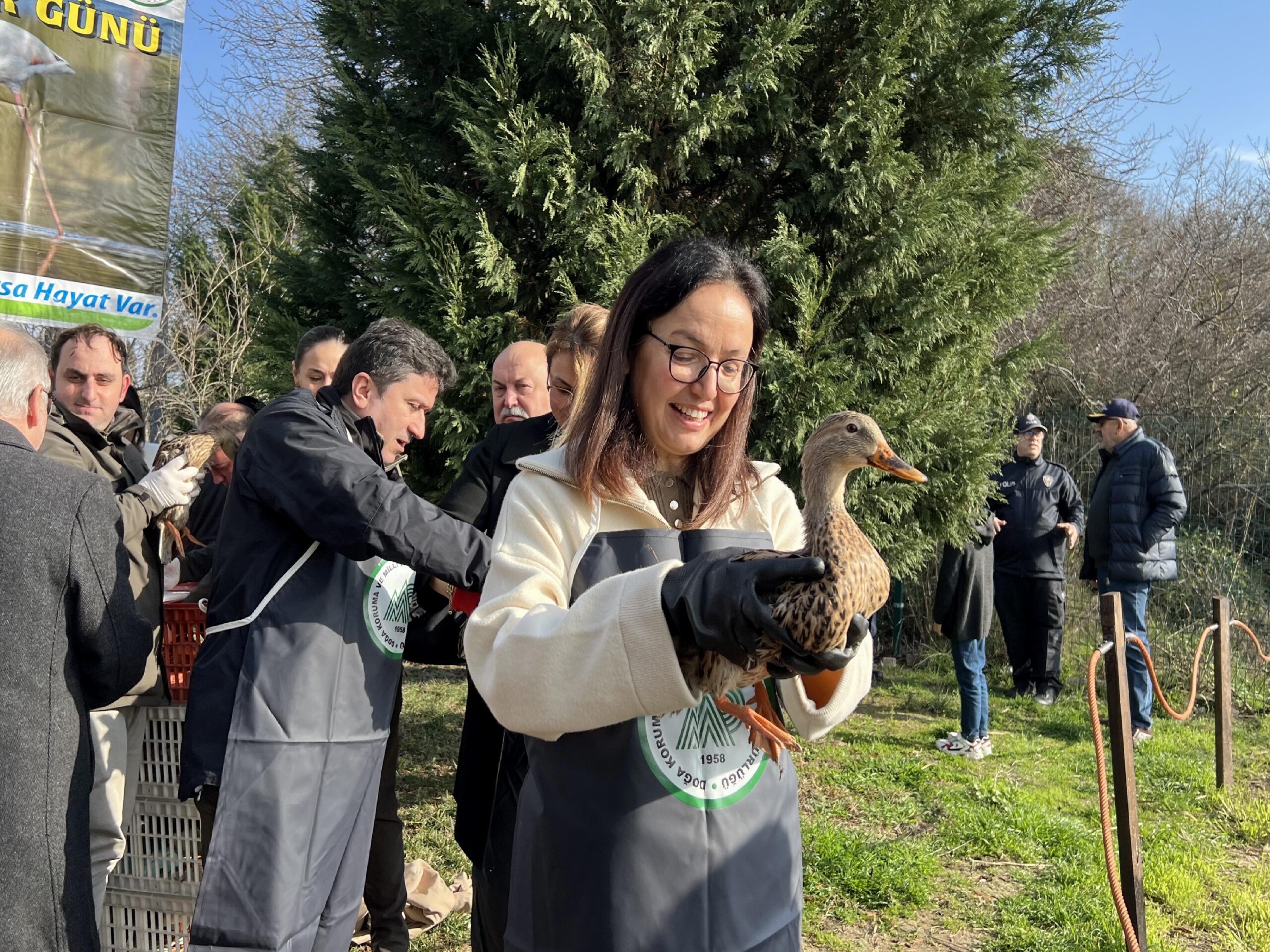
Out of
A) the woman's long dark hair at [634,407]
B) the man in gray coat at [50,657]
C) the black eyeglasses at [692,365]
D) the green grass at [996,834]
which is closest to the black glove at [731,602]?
the woman's long dark hair at [634,407]

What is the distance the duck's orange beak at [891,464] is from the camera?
2.12 metres

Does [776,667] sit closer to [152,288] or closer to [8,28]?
[152,288]

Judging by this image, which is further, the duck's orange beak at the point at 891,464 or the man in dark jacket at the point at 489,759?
the man in dark jacket at the point at 489,759

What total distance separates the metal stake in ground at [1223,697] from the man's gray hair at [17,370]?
22.8ft

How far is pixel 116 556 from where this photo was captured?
9.02 feet

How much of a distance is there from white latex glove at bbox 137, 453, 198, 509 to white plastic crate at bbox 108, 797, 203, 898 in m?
1.16

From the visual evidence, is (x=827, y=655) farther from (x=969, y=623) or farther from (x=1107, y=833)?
(x=969, y=623)

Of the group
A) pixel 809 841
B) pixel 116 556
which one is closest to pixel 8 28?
pixel 116 556

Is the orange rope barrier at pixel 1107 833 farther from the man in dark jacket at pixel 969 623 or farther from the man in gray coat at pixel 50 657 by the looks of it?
the man in gray coat at pixel 50 657

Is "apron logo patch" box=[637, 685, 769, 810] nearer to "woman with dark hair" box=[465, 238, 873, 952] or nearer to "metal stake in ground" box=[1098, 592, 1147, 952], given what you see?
"woman with dark hair" box=[465, 238, 873, 952]

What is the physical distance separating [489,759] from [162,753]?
1.51 m

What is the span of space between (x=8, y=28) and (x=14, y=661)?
644cm

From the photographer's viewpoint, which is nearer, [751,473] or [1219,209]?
[751,473]

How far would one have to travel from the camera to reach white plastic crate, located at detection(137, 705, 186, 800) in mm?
3434
